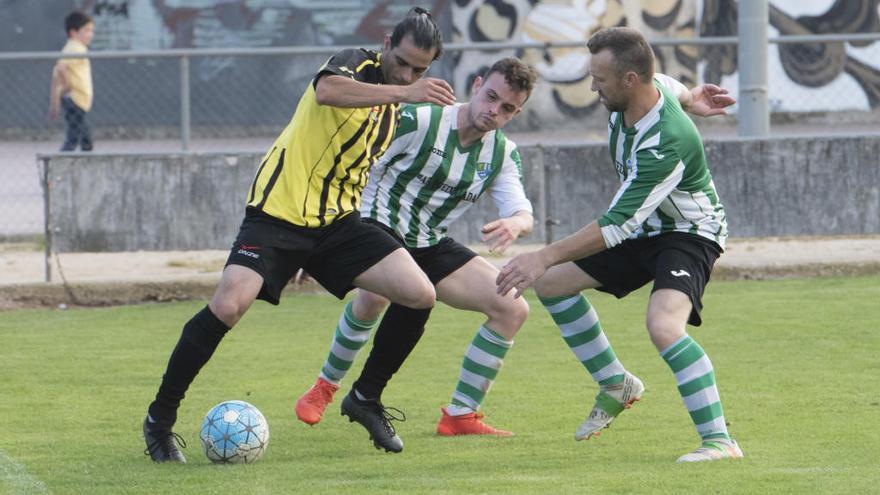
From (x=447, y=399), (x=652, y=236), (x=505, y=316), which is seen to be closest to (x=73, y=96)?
(x=447, y=399)

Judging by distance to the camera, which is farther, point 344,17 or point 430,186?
point 344,17

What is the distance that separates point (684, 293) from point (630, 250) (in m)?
0.50

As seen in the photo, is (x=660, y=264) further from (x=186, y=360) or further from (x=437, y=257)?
(x=186, y=360)

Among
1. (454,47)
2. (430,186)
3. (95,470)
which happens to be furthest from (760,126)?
(95,470)

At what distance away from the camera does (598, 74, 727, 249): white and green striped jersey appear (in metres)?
6.34

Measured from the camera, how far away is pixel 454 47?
13414 millimetres

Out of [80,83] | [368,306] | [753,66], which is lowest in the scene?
[80,83]

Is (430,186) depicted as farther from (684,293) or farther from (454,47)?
(454,47)

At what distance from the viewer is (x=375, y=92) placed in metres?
6.39

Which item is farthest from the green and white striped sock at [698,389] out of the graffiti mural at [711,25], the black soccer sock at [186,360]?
the graffiti mural at [711,25]

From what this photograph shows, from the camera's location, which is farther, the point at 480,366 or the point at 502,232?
the point at 480,366

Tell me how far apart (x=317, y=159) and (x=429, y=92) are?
2.32ft

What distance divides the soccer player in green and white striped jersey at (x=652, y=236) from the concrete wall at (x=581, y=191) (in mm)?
5410

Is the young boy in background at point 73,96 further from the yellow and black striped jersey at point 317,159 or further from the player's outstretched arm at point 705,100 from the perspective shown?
the player's outstretched arm at point 705,100
